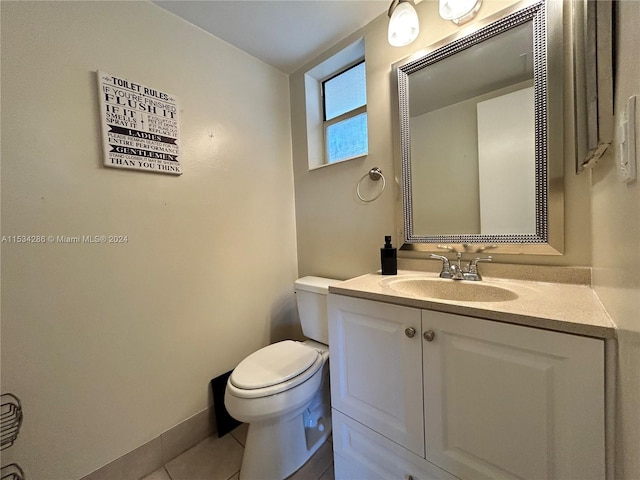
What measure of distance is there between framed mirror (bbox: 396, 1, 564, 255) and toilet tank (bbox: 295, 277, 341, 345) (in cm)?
54

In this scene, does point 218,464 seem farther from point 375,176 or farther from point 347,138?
point 347,138

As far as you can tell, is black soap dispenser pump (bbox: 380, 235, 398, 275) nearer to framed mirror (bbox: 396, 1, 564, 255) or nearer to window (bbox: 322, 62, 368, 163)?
framed mirror (bbox: 396, 1, 564, 255)

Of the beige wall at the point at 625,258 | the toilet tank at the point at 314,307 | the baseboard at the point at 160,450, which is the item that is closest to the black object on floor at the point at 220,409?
the baseboard at the point at 160,450

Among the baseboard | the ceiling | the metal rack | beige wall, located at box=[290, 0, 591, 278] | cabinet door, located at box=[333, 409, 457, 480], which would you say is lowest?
the baseboard

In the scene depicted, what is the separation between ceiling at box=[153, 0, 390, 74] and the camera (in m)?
1.23

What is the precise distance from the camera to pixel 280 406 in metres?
1.03

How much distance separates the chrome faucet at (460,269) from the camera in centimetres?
106

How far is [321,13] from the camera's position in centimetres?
129

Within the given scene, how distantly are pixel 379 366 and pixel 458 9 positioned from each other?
1.45m

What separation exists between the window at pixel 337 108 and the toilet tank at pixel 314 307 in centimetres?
78

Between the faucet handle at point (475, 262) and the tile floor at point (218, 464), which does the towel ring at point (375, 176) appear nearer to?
the faucet handle at point (475, 262)

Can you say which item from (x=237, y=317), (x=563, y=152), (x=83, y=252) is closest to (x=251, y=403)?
(x=237, y=317)

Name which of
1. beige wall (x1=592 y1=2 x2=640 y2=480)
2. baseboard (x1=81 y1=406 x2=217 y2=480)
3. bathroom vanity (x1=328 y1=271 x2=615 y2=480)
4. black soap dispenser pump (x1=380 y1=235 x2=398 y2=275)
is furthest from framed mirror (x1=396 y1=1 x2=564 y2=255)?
baseboard (x1=81 y1=406 x2=217 y2=480)

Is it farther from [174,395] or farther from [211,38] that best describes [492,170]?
[174,395]
